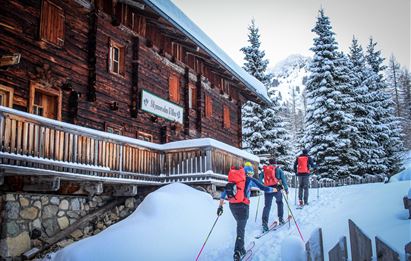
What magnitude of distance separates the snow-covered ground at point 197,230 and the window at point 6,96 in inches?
190

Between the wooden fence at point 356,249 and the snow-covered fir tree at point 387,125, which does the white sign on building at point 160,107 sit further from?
the snow-covered fir tree at point 387,125

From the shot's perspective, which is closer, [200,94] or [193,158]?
[193,158]

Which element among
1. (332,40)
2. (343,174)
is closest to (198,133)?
(343,174)

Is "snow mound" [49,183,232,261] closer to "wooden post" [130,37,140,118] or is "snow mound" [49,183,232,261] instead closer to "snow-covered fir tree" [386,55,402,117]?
"wooden post" [130,37,140,118]

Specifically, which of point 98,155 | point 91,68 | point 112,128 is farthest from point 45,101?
point 112,128

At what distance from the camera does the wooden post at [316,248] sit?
10.4 feet

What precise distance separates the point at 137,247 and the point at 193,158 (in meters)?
6.08

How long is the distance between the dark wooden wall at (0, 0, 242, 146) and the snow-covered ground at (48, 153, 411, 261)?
481 cm

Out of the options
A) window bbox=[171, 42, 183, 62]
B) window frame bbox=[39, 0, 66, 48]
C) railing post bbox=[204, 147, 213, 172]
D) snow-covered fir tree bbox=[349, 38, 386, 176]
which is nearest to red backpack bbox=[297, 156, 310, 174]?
railing post bbox=[204, 147, 213, 172]

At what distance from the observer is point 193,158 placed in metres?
14.5

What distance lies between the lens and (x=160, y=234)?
9.37m

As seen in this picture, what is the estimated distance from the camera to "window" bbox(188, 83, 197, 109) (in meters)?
21.0

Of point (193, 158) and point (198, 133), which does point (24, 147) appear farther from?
point (198, 133)

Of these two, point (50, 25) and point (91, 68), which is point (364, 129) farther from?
point (50, 25)
